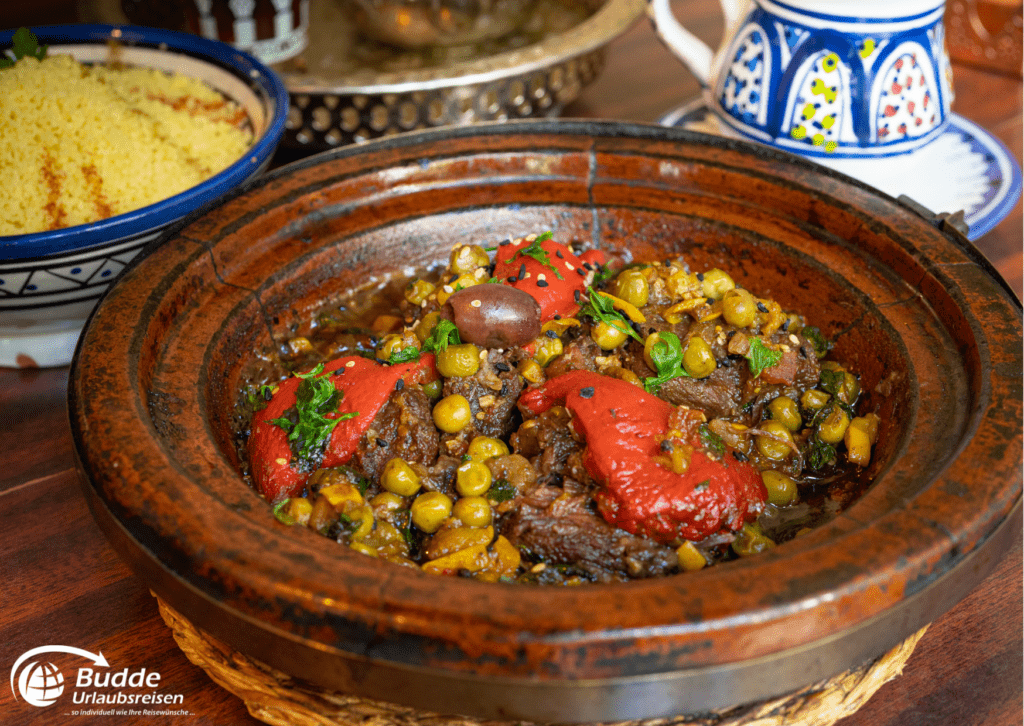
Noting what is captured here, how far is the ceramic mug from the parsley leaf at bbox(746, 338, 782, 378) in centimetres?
103

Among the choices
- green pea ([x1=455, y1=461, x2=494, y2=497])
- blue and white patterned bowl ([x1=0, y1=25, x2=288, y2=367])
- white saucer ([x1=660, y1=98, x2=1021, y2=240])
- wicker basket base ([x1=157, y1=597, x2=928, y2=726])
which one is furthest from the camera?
white saucer ([x1=660, y1=98, x2=1021, y2=240])

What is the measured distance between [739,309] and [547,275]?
1.35 ft

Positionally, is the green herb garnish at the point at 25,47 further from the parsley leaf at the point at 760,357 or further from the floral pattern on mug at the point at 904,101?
the floral pattern on mug at the point at 904,101

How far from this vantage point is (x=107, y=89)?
252 centimetres

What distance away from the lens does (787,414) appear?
163 centimetres

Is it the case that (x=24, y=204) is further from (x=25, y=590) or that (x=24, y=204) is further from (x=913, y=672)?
(x=913, y=672)

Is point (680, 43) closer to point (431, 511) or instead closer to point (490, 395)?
point (490, 395)

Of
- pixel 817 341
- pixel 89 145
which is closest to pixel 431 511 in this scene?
pixel 817 341

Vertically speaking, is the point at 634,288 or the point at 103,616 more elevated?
the point at 634,288

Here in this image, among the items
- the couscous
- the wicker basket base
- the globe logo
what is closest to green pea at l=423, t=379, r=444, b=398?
the wicker basket base

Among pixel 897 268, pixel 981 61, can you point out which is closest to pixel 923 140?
pixel 897 268

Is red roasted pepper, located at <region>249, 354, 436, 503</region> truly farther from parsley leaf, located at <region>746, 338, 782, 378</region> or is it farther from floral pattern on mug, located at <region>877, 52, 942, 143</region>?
floral pattern on mug, located at <region>877, 52, 942, 143</region>

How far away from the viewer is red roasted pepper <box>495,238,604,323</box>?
176 cm

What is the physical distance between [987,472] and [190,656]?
4.35ft
